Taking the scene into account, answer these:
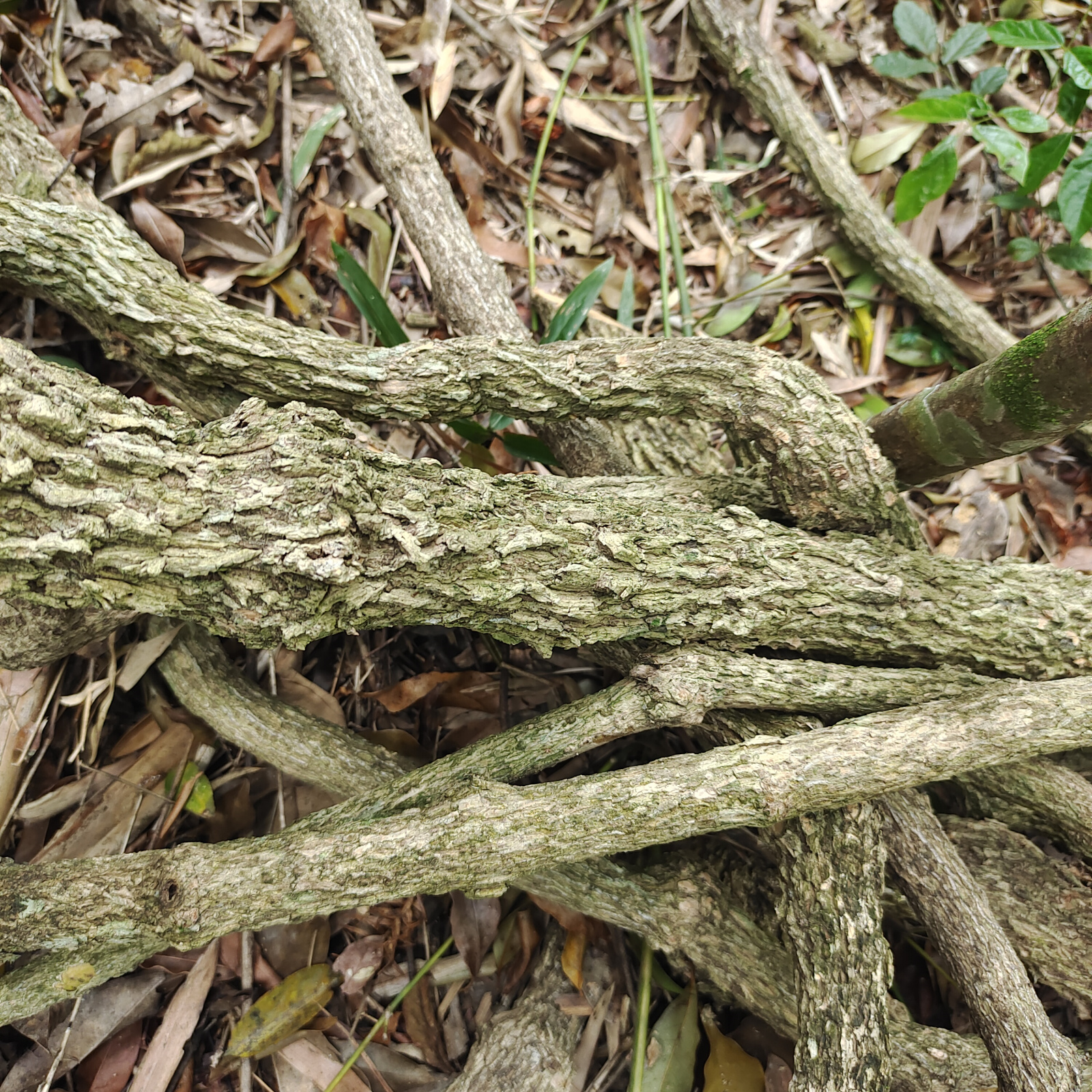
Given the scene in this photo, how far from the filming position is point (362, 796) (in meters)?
1.21

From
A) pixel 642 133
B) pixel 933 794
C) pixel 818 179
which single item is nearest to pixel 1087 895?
pixel 933 794

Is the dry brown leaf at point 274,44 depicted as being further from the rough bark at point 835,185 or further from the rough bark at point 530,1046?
the rough bark at point 530,1046

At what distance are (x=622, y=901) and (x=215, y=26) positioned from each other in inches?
82.4

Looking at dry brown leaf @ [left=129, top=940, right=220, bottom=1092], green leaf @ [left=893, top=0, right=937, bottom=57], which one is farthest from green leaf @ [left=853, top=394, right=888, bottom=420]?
dry brown leaf @ [left=129, top=940, right=220, bottom=1092]

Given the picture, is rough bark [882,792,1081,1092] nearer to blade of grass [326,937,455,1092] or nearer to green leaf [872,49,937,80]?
blade of grass [326,937,455,1092]

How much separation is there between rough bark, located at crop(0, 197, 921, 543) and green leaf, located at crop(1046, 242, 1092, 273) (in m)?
1.08

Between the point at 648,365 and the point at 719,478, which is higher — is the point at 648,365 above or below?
above

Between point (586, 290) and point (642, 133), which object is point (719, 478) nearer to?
point (586, 290)

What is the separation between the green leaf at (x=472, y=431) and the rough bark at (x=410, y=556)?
36cm

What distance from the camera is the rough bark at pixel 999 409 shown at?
1060 mm

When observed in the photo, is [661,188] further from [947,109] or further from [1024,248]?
[1024,248]

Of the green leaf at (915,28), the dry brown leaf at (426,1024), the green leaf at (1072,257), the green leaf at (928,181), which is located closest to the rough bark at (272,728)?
the dry brown leaf at (426,1024)

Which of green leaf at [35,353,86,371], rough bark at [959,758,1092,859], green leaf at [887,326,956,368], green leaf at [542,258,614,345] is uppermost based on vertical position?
green leaf at [542,258,614,345]

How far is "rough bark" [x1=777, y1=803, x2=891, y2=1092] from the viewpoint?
3.53 ft
